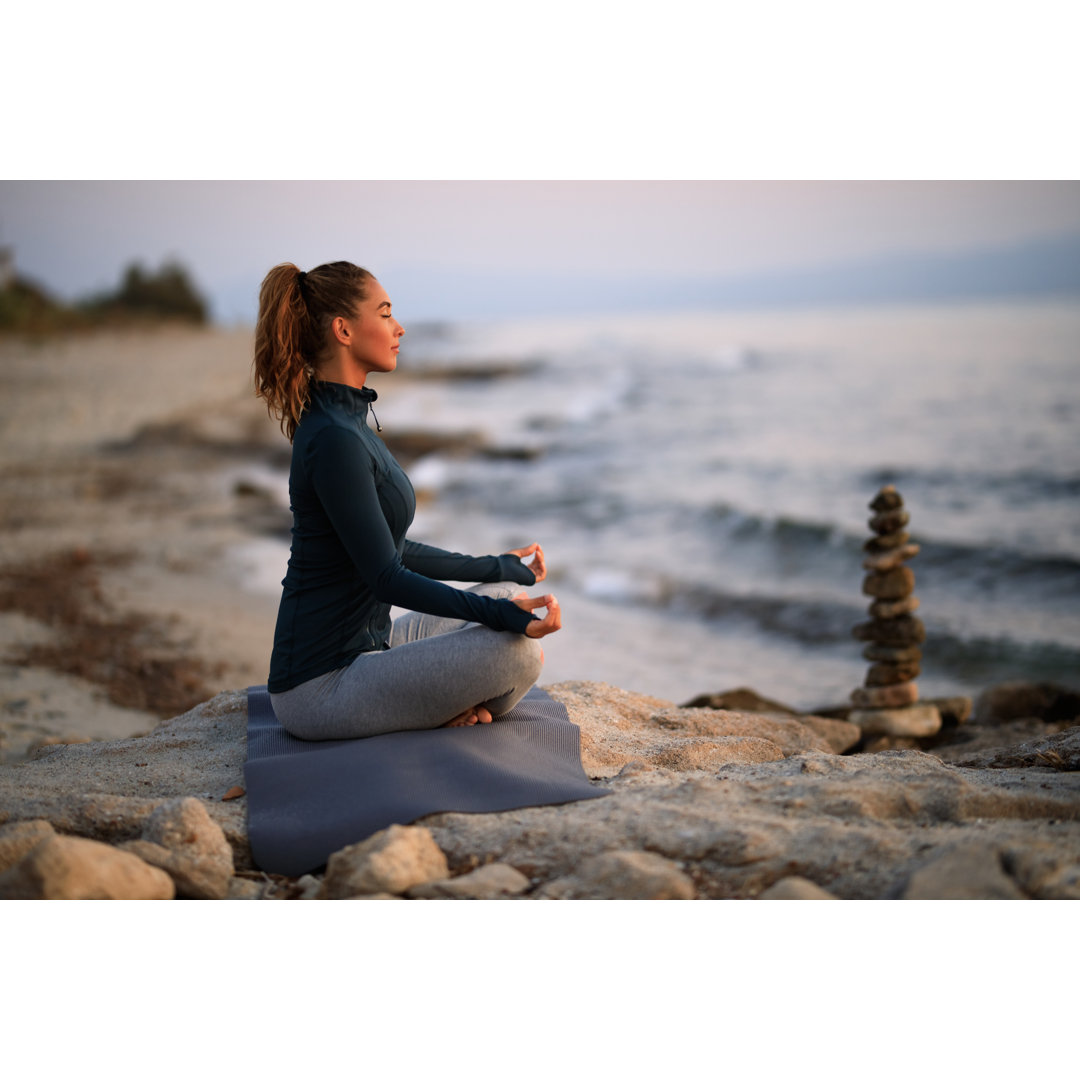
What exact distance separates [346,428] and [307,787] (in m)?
0.93

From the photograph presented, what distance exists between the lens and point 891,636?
477 cm

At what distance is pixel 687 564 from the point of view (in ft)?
29.0

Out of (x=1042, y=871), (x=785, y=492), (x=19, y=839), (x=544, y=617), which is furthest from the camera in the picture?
(x=785, y=492)

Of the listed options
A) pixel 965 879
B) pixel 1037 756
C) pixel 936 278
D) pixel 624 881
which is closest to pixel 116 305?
pixel 936 278

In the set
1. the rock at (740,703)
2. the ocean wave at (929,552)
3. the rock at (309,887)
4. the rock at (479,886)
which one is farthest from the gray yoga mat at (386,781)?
the ocean wave at (929,552)

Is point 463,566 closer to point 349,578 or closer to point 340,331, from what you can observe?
point 349,578

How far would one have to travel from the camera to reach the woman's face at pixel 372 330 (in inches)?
111

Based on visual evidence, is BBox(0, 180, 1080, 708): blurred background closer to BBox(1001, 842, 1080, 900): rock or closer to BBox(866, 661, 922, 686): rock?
BBox(866, 661, 922, 686): rock

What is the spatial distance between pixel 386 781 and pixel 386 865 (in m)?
0.42

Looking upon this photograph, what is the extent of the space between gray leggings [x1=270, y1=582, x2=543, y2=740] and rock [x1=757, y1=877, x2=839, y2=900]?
94cm

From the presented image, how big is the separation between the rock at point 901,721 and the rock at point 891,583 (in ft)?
1.74

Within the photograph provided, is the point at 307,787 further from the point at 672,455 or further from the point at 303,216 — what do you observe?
the point at 672,455

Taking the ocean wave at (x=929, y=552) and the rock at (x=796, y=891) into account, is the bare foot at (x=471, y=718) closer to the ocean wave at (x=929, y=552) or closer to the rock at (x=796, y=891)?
the rock at (x=796, y=891)

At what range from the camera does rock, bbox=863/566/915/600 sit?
15.4 feet
